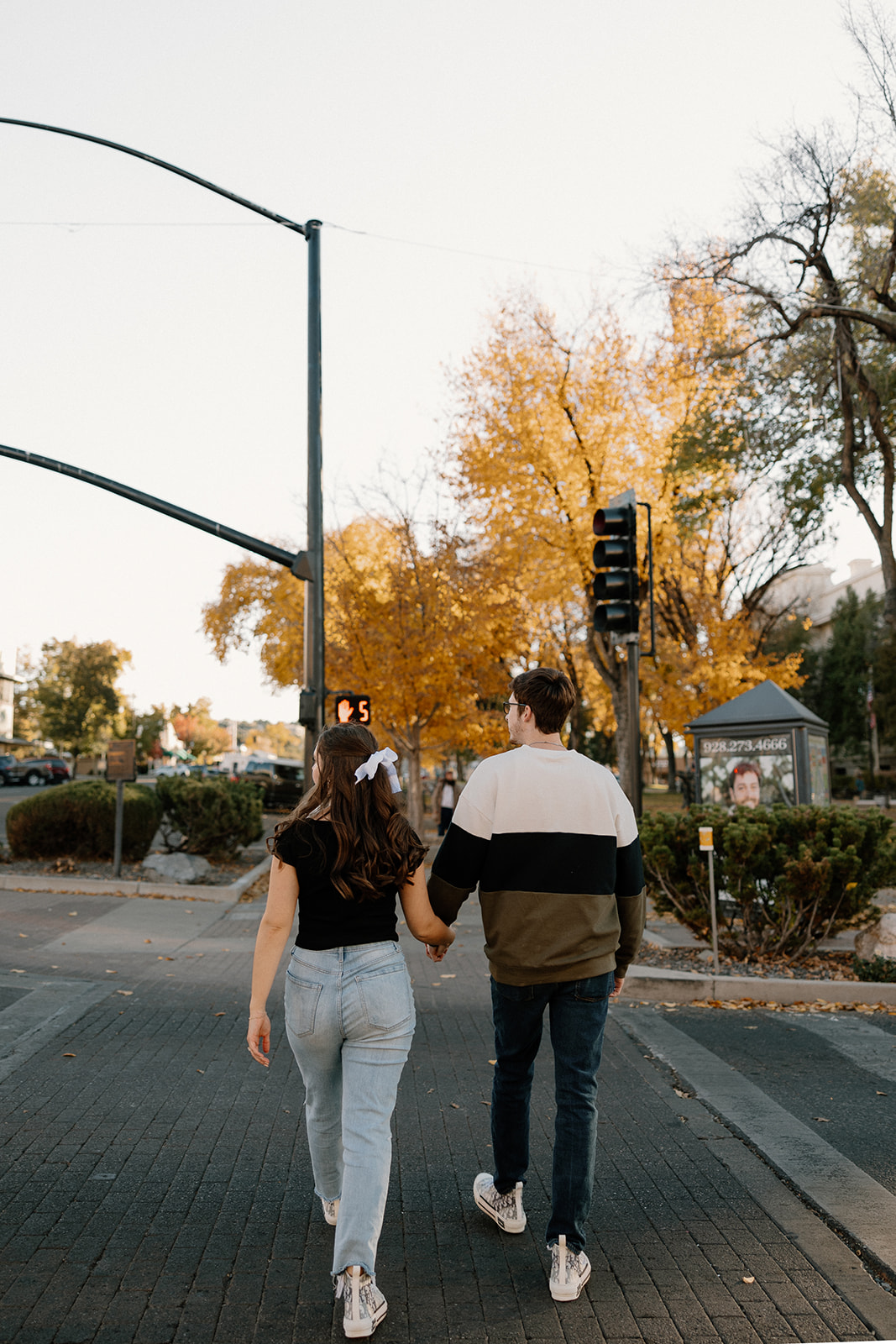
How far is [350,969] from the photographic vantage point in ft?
10.4

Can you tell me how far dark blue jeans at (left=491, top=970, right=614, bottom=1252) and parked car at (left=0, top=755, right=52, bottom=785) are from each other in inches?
2336

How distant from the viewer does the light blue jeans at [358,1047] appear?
307 cm

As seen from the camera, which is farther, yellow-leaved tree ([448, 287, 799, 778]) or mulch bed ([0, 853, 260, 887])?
yellow-leaved tree ([448, 287, 799, 778])

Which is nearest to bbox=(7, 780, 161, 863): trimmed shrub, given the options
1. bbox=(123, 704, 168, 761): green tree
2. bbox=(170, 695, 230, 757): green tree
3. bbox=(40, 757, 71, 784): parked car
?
bbox=(40, 757, 71, 784): parked car

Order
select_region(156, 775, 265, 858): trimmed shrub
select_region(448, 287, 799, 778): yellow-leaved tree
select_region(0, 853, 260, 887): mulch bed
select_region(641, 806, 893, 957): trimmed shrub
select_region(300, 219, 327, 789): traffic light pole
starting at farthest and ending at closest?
select_region(448, 287, 799, 778): yellow-leaved tree
select_region(156, 775, 265, 858): trimmed shrub
select_region(0, 853, 260, 887): mulch bed
select_region(300, 219, 327, 789): traffic light pole
select_region(641, 806, 893, 957): trimmed shrub

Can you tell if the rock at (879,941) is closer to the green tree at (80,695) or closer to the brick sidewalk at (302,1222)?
the brick sidewalk at (302,1222)

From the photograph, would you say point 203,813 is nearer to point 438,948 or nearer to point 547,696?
point 438,948

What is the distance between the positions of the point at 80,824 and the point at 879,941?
11153 millimetres

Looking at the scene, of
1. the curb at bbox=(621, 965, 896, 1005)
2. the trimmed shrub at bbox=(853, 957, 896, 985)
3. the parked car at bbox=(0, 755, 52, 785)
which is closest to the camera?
the curb at bbox=(621, 965, 896, 1005)

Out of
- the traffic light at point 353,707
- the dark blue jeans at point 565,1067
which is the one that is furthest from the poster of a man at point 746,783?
the dark blue jeans at point 565,1067

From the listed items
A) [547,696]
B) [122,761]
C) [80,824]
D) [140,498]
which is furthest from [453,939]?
[80,824]

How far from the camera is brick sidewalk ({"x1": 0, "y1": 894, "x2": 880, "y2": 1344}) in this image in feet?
10.4

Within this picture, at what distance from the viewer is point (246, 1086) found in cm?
557

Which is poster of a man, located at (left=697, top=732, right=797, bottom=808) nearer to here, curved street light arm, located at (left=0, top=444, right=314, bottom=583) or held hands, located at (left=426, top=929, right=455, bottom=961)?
curved street light arm, located at (left=0, top=444, right=314, bottom=583)
